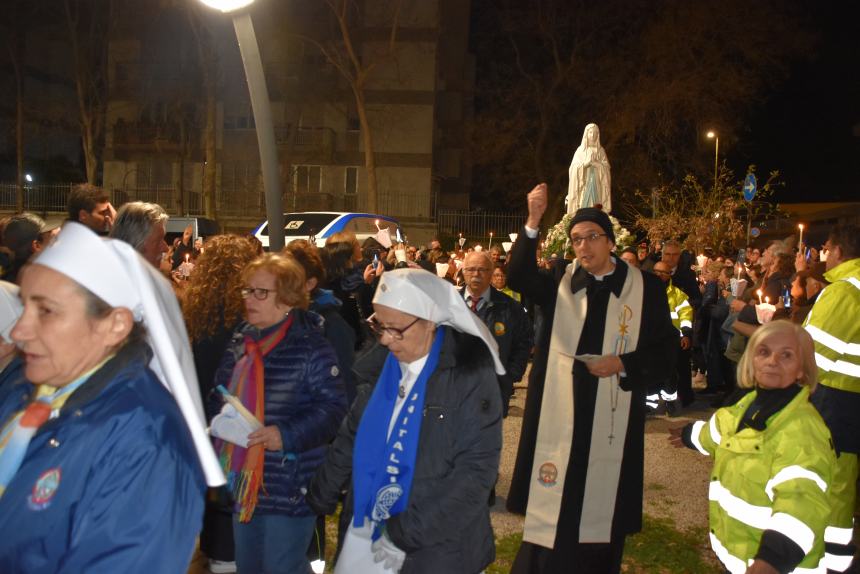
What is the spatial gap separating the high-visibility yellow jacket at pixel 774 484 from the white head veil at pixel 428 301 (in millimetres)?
1130

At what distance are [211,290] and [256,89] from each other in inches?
95.3

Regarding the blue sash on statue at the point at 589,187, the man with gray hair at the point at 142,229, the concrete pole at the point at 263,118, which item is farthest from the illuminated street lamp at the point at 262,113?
the blue sash on statue at the point at 589,187

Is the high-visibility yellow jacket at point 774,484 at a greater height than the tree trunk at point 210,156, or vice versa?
the tree trunk at point 210,156

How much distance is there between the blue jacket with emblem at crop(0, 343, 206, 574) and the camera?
6.35ft

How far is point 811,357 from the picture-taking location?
3504mm

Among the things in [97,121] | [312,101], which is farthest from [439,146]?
[97,121]

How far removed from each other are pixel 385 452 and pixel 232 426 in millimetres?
885

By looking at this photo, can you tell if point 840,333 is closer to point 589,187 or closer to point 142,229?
point 142,229

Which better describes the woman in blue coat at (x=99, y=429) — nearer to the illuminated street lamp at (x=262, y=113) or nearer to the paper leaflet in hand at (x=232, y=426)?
the paper leaflet in hand at (x=232, y=426)

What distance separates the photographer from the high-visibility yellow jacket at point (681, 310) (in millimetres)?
9992

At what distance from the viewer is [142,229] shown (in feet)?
15.6

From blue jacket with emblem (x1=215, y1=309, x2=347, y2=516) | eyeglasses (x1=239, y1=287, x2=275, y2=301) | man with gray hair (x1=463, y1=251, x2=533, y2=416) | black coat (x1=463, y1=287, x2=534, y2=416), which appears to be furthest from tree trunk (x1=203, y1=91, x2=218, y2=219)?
blue jacket with emblem (x1=215, y1=309, x2=347, y2=516)

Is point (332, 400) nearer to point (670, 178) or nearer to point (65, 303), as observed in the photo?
point (65, 303)

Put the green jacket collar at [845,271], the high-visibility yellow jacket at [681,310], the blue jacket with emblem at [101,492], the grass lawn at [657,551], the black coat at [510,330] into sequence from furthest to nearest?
the high-visibility yellow jacket at [681,310], the black coat at [510,330], the grass lawn at [657,551], the green jacket collar at [845,271], the blue jacket with emblem at [101,492]
